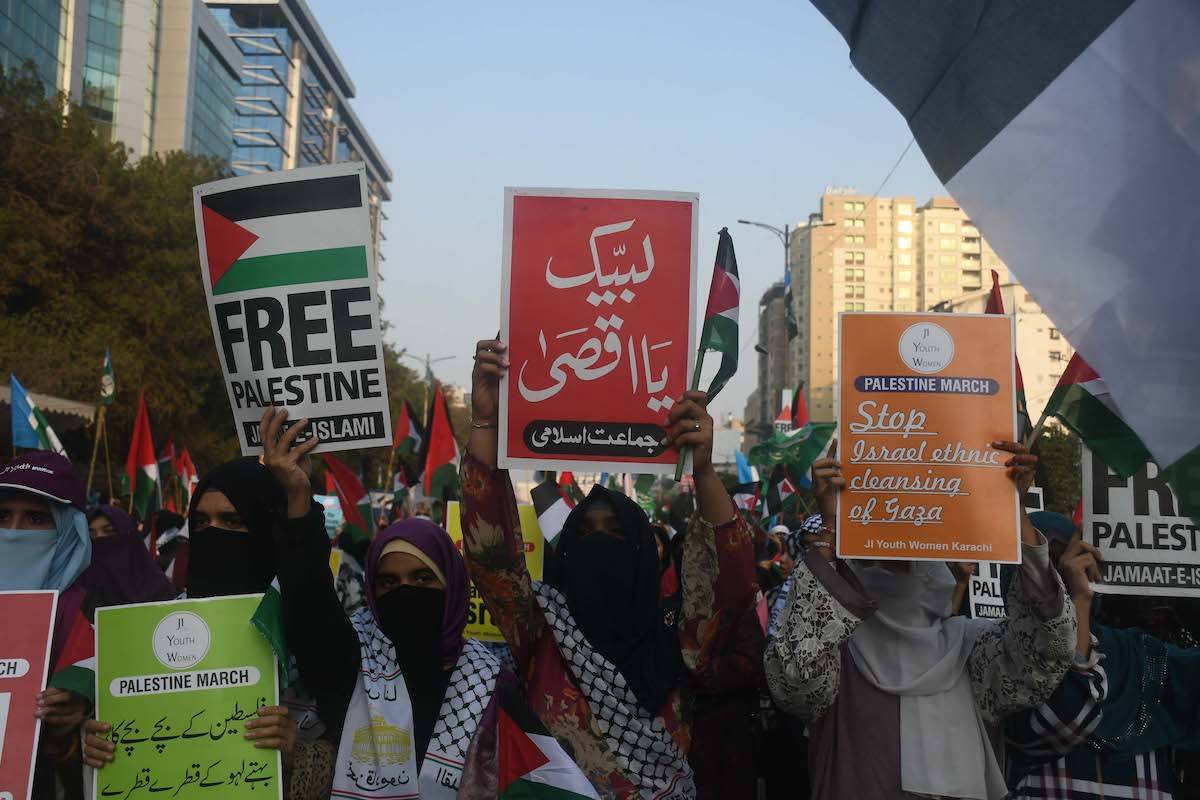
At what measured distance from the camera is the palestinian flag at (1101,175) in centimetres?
191

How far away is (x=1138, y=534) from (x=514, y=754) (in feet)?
6.67

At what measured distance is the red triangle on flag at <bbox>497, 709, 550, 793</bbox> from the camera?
8.73 ft

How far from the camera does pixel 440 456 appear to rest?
10.3 metres

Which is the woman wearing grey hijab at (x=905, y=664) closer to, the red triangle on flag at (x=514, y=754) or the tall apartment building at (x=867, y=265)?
the red triangle on flag at (x=514, y=754)

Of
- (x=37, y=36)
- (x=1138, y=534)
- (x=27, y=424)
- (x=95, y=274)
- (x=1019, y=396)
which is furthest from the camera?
(x=37, y=36)

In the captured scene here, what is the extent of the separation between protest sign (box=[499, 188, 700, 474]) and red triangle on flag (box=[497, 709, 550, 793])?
2.12 feet

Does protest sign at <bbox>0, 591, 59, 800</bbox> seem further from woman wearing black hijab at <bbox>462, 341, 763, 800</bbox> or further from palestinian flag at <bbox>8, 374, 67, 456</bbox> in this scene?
palestinian flag at <bbox>8, 374, 67, 456</bbox>

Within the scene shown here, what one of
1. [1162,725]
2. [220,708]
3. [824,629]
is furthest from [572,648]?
[1162,725]

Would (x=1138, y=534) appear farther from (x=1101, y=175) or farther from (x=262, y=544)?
(x=262, y=544)

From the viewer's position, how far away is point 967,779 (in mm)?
2805

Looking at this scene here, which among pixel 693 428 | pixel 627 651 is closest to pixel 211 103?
pixel 627 651

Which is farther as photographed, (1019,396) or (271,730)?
(1019,396)

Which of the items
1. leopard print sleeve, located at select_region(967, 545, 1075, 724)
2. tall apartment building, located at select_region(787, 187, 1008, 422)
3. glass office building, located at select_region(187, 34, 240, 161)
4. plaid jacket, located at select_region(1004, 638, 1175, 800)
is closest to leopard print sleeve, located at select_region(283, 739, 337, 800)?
leopard print sleeve, located at select_region(967, 545, 1075, 724)

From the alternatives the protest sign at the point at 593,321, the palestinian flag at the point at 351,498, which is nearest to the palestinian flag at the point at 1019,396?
the protest sign at the point at 593,321
